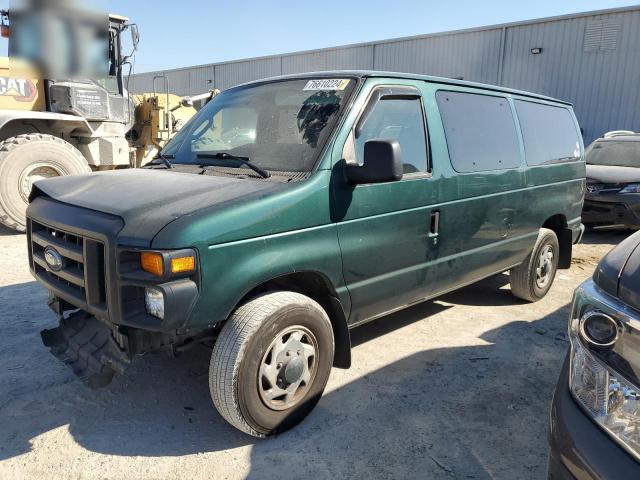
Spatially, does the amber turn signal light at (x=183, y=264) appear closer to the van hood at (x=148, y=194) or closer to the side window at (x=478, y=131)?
the van hood at (x=148, y=194)

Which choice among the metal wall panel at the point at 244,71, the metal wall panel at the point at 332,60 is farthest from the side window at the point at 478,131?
the metal wall panel at the point at 244,71

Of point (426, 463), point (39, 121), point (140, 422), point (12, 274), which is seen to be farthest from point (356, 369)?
point (39, 121)

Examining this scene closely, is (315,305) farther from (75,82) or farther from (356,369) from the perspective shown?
(75,82)

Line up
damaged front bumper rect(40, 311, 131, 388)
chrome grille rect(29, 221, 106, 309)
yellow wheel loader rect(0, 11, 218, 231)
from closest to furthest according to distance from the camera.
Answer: chrome grille rect(29, 221, 106, 309)
damaged front bumper rect(40, 311, 131, 388)
yellow wheel loader rect(0, 11, 218, 231)

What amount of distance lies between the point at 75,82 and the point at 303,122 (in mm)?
6747

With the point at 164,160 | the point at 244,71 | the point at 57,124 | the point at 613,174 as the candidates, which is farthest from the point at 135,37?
the point at 244,71

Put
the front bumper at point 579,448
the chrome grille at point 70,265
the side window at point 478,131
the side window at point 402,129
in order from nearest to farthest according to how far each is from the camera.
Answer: the front bumper at point 579,448
the chrome grille at point 70,265
the side window at point 402,129
the side window at point 478,131

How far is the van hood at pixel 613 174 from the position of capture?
327 inches

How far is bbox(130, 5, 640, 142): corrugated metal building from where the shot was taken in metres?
14.9

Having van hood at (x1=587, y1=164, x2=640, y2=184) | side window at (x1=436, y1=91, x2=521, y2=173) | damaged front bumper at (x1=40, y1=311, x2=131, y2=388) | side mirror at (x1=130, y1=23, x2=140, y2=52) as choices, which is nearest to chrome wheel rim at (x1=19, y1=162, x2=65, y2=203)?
side mirror at (x1=130, y1=23, x2=140, y2=52)

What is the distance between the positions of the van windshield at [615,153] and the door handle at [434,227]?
7.18 metres

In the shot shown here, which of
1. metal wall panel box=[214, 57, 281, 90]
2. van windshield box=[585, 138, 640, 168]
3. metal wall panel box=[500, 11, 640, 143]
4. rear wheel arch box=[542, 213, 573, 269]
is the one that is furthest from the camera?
metal wall panel box=[214, 57, 281, 90]

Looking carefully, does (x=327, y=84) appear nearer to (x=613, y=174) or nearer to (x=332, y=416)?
(x=332, y=416)

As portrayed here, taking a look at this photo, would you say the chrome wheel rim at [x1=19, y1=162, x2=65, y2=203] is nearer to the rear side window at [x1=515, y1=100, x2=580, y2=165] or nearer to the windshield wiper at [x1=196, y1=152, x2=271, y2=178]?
the windshield wiper at [x1=196, y1=152, x2=271, y2=178]
